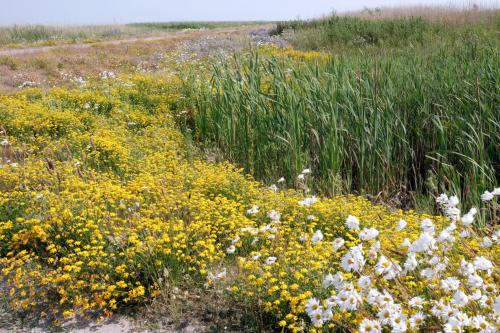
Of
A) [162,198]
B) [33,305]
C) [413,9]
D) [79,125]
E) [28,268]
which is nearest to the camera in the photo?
[33,305]

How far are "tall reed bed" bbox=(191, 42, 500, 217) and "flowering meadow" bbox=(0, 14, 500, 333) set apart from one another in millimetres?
438

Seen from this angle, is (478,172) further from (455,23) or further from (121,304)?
(455,23)

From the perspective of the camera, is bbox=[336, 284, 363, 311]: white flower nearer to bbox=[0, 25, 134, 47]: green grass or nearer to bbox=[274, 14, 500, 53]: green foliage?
bbox=[274, 14, 500, 53]: green foliage

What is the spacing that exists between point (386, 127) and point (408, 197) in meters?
0.80

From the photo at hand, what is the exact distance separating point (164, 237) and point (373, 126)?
298 centimetres

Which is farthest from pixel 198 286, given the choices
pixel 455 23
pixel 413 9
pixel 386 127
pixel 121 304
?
pixel 413 9

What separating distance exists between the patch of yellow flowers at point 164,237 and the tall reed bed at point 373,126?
0.85 metres

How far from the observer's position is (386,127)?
539 centimetres

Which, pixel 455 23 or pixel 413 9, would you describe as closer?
pixel 455 23

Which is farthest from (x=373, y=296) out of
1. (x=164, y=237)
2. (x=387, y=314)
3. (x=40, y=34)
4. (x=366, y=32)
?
(x=40, y=34)

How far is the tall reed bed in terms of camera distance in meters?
5.29

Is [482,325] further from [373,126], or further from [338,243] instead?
[373,126]

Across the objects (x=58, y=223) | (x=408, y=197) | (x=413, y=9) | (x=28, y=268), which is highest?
(x=413, y=9)

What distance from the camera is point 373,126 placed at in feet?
18.0
